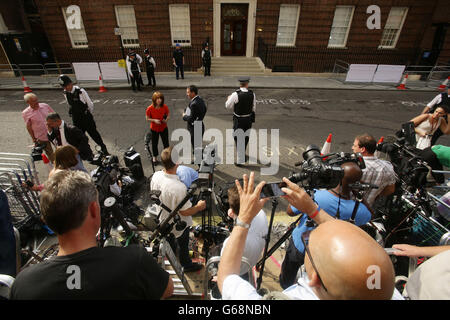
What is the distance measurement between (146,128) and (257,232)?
22.0 ft

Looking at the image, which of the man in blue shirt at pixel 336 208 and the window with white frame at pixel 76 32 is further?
the window with white frame at pixel 76 32

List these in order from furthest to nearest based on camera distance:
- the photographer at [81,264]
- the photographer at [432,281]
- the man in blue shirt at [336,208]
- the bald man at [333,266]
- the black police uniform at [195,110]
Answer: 1. the black police uniform at [195,110]
2. the man in blue shirt at [336,208]
3. the photographer at [432,281]
4. the photographer at [81,264]
5. the bald man at [333,266]

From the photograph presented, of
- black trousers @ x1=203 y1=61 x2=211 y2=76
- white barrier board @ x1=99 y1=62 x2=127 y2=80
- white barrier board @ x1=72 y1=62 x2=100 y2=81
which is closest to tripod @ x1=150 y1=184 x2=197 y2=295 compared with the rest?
white barrier board @ x1=99 y1=62 x2=127 y2=80

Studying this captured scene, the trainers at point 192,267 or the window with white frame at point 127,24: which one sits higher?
the window with white frame at point 127,24

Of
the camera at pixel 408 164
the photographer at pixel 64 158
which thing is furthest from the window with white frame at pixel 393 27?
the photographer at pixel 64 158

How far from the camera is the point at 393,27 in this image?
616 inches

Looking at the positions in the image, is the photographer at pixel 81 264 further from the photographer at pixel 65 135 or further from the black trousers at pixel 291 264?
the photographer at pixel 65 135

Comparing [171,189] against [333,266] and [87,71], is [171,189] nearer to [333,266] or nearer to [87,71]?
[333,266]

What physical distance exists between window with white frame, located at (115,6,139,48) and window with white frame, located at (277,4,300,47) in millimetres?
10231

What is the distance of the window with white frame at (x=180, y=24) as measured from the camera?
1459cm

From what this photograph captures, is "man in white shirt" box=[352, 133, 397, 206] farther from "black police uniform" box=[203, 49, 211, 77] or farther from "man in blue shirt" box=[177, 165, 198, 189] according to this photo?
"black police uniform" box=[203, 49, 211, 77]

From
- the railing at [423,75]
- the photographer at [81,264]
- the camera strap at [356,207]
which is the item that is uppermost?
the photographer at [81,264]
